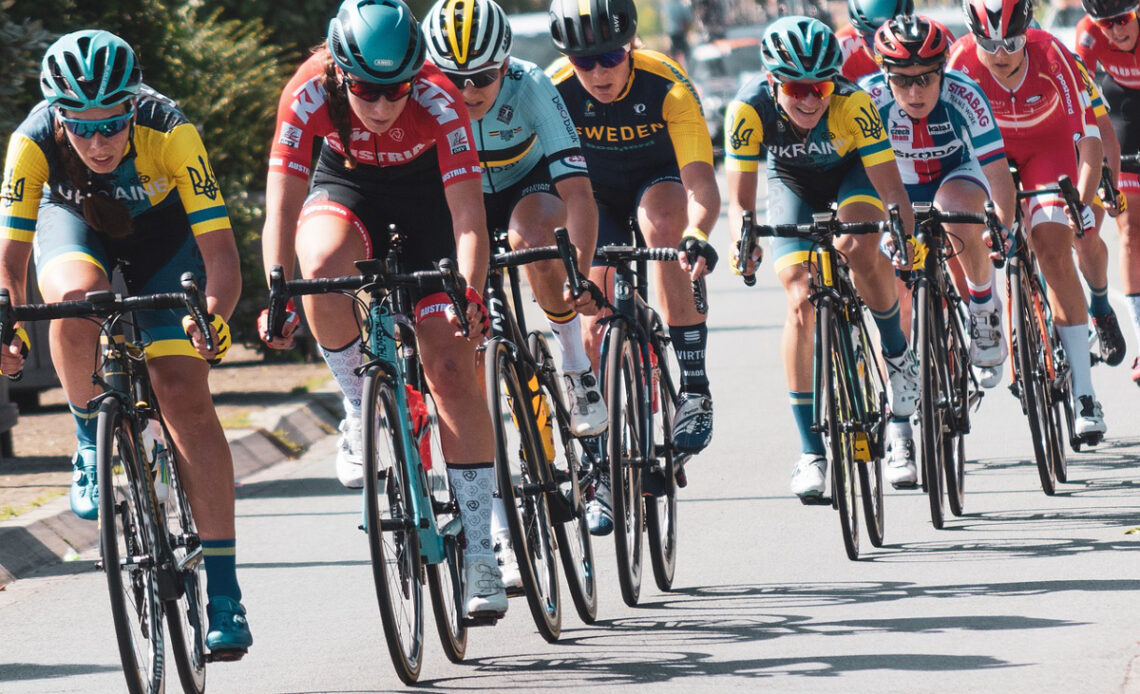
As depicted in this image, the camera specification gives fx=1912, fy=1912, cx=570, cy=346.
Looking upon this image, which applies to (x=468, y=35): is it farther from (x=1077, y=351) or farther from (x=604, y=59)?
(x=1077, y=351)

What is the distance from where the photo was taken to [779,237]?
7.98 m

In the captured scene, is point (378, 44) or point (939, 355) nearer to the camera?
point (378, 44)

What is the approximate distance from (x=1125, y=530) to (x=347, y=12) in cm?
404

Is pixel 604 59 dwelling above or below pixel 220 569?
above

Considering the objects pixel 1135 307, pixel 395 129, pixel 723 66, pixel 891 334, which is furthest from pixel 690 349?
pixel 723 66

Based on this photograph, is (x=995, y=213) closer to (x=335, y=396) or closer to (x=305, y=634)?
(x=305, y=634)

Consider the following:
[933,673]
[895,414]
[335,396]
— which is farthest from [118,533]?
[335,396]

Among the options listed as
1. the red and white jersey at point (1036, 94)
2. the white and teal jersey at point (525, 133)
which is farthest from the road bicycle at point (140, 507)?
the red and white jersey at point (1036, 94)

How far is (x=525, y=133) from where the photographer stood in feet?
24.6

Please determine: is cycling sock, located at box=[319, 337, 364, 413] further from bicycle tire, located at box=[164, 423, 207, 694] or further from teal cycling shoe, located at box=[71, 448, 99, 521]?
teal cycling shoe, located at box=[71, 448, 99, 521]

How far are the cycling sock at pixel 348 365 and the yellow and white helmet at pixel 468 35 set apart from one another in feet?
4.09

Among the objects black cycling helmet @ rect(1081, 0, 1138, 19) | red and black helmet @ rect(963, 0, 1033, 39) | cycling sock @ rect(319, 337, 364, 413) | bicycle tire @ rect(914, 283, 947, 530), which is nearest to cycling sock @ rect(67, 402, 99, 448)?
→ cycling sock @ rect(319, 337, 364, 413)

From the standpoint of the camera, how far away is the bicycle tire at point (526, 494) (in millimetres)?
6156

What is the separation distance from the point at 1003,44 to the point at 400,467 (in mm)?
4856
